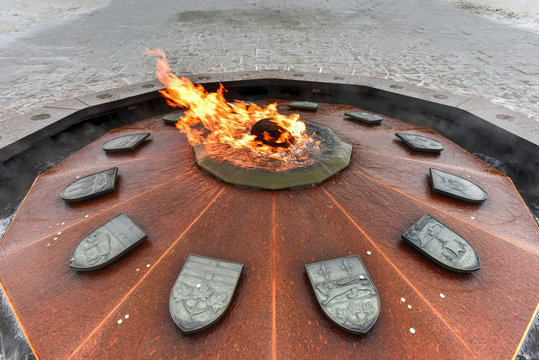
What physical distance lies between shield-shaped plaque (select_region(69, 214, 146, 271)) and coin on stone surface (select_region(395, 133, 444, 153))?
12.2 ft

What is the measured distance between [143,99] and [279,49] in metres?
6.21

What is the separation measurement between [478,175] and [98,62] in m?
10.3

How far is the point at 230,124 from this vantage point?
406 cm

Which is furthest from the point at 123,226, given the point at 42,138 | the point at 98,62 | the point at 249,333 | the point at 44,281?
the point at 98,62

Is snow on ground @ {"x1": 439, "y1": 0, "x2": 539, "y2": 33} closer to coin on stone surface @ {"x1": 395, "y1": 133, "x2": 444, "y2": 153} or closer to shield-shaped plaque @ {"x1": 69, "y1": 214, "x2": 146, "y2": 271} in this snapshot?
coin on stone surface @ {"x1": 395, "y1": 133, "x2": 444, "y2": 153}

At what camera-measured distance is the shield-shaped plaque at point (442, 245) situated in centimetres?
218

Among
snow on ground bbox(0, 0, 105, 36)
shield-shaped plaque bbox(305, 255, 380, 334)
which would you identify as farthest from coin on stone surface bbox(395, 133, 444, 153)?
snow on ground bbox(0, 0, 105, 36)

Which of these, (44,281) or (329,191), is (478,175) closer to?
(329,191)

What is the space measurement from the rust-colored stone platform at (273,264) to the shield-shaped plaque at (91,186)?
0.11 m

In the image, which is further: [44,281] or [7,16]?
[7,16]

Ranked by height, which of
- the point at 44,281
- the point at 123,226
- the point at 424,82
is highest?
the point at 424,82

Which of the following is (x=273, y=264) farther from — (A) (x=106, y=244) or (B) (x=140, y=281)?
(A) (x=106, y=244)

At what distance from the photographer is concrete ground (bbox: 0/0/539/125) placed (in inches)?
259

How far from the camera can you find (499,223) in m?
2.71
